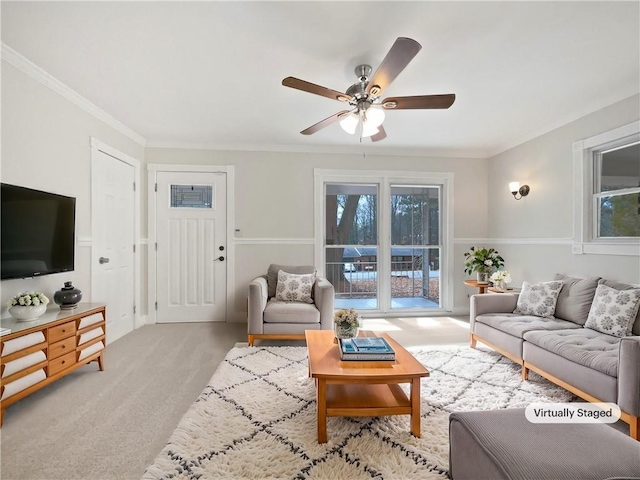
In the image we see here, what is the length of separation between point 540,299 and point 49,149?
460 cm

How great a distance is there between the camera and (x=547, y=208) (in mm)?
3668

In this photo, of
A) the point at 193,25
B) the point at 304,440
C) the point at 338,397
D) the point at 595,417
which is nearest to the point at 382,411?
the point at 338,397

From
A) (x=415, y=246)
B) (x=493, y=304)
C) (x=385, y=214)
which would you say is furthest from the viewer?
(x=415, y=246)

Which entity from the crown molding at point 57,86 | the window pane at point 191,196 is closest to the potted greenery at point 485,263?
the window pane at point 191,196

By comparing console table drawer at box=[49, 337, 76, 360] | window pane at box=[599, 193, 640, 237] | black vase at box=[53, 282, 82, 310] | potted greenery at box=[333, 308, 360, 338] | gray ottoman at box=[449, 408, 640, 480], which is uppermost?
window pane at box=[599, 193, 640, 237]

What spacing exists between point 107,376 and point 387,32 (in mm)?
3400

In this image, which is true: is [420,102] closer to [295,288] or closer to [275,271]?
[295,288]

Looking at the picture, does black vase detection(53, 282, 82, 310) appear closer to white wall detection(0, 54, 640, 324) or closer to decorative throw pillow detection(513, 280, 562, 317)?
white wall detection(0, 54, 640, 324)

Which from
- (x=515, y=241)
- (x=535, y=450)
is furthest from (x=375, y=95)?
(x=515, y=241)

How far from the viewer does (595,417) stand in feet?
6.28

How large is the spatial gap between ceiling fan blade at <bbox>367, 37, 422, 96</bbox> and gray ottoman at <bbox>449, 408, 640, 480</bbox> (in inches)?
69.6

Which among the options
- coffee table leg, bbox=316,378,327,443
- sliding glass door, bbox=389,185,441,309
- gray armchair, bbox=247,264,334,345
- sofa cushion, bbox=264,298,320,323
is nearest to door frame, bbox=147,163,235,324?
gray armchair, bbox=247,264,334,345

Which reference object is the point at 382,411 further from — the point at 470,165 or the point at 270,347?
the point at 470,165

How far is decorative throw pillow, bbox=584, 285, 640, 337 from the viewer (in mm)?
2328
